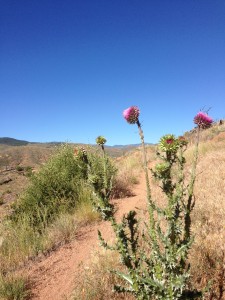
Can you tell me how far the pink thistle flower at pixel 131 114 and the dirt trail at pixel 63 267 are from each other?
1408 mm

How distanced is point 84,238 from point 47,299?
2643mm

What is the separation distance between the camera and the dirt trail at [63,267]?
17.6 feet

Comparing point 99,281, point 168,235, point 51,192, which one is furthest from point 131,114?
point 51,192

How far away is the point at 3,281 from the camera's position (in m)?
5.41

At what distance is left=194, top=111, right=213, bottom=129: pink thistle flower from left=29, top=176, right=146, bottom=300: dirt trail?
155 centimetres

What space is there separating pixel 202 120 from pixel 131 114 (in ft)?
2.59

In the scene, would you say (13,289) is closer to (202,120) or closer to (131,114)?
(131,114)

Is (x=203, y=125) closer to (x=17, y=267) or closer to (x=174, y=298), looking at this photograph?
(x=174, y=298)

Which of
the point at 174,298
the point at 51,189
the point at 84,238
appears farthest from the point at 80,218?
the point at 174,298

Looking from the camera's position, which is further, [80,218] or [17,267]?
[80,218]

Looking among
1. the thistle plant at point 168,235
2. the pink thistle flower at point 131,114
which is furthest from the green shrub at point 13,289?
the pink thistle flower at point 131,114

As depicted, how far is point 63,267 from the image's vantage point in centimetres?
627

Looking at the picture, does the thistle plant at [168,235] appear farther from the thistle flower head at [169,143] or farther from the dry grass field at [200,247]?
the dry grass field at [200,247]

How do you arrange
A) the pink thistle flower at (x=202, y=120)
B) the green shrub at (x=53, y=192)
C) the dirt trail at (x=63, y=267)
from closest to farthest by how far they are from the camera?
1. the pink thistle flower at (x=202, y=120)
2. the dirt trail at (x=63, y=267)
3. the green shrub at (x=53, y=192)
